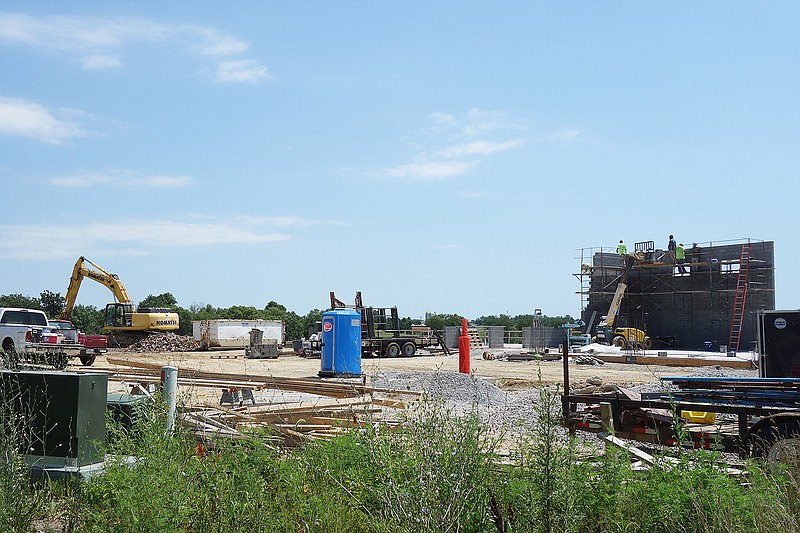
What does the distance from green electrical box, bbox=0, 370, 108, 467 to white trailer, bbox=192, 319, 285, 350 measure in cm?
4088

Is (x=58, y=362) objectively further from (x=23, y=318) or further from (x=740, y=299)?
(x=740, y=299)

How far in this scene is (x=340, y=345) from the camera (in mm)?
22594

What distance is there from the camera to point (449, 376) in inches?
875

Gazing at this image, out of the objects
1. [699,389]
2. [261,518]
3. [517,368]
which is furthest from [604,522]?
[517,368]

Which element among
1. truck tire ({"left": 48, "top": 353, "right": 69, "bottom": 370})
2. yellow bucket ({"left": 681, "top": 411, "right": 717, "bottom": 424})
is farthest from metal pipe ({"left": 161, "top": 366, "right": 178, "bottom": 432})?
yellow bucket ({"left": 681, "top": 411, "right": 717, "bottom": 424})

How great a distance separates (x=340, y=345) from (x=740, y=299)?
3968 centimetres

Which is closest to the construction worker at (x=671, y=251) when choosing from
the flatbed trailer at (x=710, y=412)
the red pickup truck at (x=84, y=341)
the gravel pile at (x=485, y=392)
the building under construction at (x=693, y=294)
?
the building under construction at (x=693, y=294)

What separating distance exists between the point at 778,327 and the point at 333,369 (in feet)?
43.7

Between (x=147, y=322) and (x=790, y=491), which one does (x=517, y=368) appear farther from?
(x=790, y=491)

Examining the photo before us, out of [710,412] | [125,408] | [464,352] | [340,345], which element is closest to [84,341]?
[340,345]

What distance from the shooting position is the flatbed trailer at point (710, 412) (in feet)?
29.3

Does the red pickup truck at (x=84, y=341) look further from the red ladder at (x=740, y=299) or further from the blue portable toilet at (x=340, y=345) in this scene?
the red ladder at (x=740, y=299)

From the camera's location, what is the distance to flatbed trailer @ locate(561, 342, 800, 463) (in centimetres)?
893

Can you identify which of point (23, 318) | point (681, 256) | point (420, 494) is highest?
point (681, 256)
